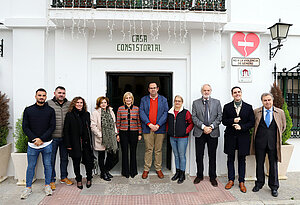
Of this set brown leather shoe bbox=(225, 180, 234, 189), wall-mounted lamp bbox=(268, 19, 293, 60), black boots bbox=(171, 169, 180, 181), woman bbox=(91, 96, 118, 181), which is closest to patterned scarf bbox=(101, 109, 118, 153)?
woman bbox=(91, 96, 118, 181)

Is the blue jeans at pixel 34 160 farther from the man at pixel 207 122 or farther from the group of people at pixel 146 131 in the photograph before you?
the man at pixel 207 122

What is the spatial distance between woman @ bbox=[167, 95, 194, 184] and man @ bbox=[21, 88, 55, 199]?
2445 millimetres

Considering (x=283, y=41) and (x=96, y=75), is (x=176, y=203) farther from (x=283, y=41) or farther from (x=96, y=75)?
(x=283, y=41)

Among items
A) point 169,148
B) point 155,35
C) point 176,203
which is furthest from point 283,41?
point 176,203

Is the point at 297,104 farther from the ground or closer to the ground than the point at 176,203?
farther from the ground

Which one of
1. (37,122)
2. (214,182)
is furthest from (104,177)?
(214,182)

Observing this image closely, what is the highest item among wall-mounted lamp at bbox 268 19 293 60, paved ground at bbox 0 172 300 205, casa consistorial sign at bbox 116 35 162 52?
wall-mounted lamp at bbox 268 19 293 60

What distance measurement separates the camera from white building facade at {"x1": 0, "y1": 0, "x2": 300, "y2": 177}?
5125 millimetres

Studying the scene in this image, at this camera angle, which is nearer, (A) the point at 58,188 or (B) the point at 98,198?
(B) the point at 98,198

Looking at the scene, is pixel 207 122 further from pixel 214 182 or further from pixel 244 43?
pixel 244 43

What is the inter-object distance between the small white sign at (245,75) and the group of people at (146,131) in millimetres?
1028

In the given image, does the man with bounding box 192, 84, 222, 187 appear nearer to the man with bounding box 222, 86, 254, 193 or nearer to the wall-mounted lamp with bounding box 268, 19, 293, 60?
the man with bounding box 222, 86, 254, 193

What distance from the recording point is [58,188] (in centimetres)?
465

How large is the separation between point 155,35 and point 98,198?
3.84 meters
